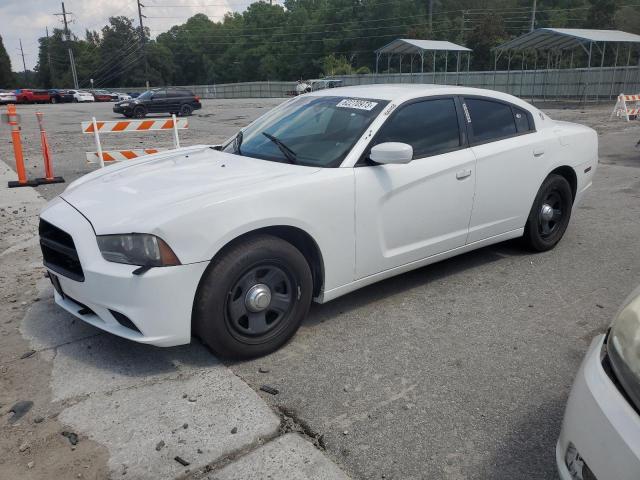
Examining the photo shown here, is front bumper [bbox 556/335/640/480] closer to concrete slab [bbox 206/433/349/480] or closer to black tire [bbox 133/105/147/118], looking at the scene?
concrete slab [bbox 206/433/349/480]

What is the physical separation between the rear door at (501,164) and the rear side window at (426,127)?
0.20m

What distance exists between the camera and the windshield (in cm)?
373

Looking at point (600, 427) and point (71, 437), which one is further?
point (71, 437)

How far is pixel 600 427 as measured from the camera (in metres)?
1.67

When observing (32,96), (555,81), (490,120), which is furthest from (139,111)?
(32,96)

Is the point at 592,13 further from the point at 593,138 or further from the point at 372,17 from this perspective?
the point at 593,138

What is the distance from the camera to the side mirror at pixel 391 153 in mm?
3506

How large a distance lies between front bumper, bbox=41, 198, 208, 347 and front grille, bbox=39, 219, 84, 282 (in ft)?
0.22

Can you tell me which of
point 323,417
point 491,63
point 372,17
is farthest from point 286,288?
point 372,17

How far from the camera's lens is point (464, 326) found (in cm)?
374

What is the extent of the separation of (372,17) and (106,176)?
87410 mm

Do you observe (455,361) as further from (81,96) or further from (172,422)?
(81,96)

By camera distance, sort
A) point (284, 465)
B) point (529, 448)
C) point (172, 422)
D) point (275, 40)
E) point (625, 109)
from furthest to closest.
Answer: point (275, 40) → point (625, 109) → point (172, 422) → point (529, 448) → point (284, 465)

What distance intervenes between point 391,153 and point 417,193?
1.58 feet
